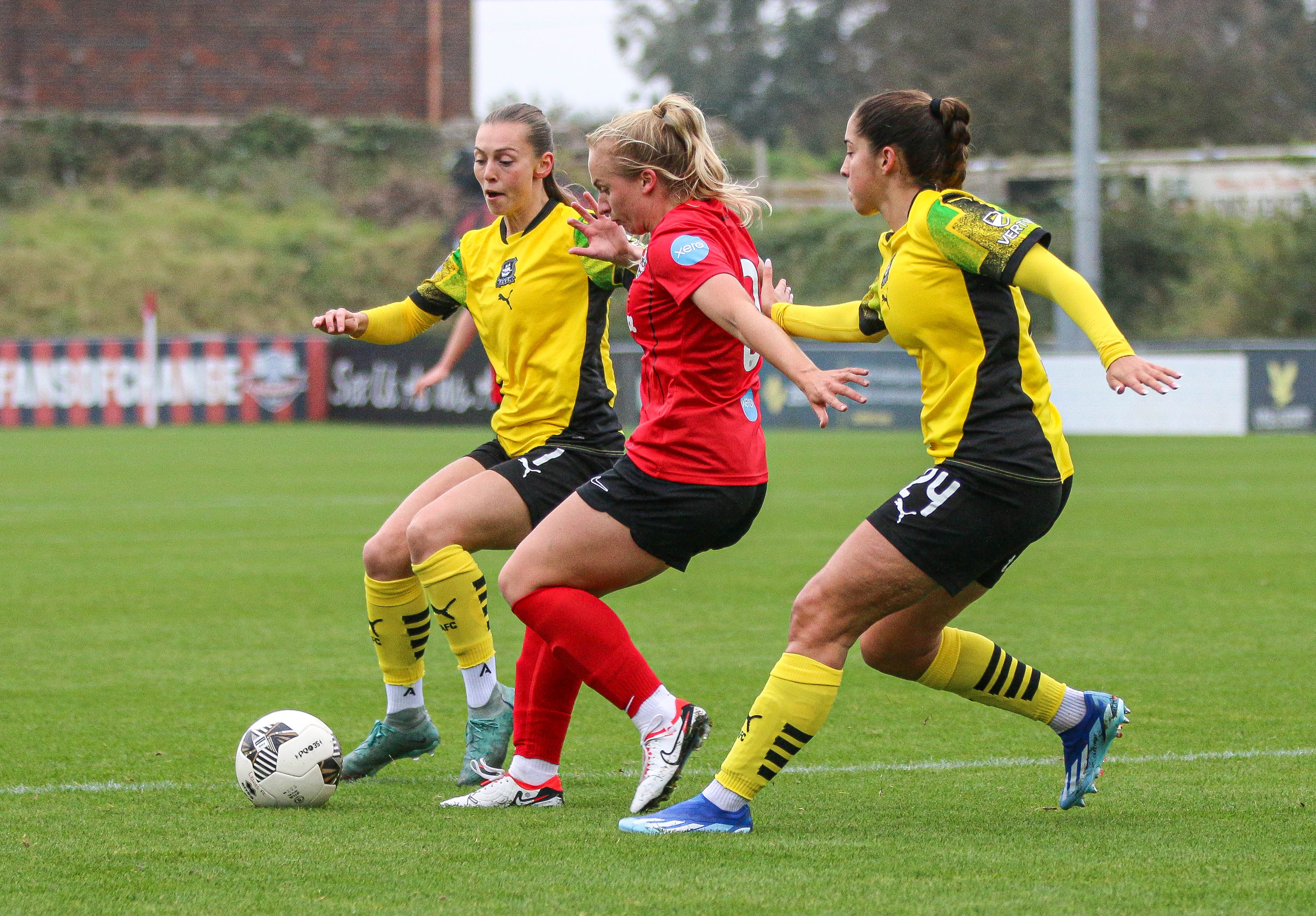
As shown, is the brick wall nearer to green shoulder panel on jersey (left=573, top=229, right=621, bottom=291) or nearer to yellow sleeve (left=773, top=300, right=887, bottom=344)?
green shoulder panel on jersey (left=573, top=229, right=621, bottom=291)

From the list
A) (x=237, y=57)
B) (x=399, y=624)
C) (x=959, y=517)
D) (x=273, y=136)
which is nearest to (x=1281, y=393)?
(x=399, y=624)

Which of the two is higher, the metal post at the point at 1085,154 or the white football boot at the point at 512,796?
the metal post at the point at 1085,154

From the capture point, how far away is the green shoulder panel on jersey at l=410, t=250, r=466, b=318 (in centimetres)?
552

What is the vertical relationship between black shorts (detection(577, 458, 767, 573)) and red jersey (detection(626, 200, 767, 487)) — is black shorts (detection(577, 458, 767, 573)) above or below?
below

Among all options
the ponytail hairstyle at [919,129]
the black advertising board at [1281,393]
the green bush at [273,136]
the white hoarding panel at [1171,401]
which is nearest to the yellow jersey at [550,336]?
the ponytail hairstyle at [919,129]

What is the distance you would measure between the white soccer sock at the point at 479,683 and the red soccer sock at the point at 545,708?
446 millimetres

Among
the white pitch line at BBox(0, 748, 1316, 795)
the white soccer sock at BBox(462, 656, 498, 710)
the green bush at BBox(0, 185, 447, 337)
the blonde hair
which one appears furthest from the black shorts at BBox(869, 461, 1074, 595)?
the green bush at BBox(0, 185, 447, 337)

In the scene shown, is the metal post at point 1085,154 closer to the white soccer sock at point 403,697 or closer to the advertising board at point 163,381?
the advertising board at point 163,381

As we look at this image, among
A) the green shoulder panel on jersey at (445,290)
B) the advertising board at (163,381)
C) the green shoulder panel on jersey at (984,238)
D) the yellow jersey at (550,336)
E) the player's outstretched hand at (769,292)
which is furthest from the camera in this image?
the advertising board at (163,381)

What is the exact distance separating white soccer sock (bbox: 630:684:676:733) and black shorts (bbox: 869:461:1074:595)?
2.52 feet

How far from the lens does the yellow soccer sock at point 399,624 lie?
5.26 meters

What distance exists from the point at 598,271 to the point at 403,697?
4.81ft

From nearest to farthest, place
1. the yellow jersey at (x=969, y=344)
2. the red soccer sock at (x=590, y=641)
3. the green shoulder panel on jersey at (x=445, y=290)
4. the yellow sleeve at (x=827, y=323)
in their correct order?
the yellow jersey at (x=969, y=344) < the red soccer sock at (x=590, y=641) < the yellow sleeve at (x=827, y=323) < the green shoulder panel on jersey at (x=445, y=290)

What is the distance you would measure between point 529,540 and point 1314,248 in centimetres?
3254
